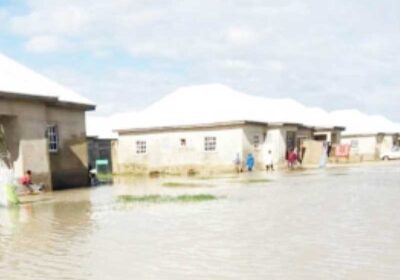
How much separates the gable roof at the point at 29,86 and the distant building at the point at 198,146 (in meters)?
12.3

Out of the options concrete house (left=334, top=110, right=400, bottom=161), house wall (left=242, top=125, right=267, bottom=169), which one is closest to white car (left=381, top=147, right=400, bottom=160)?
concrete house (left=334, top=110, right=400, bottom=161)

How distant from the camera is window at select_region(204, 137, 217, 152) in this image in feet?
121

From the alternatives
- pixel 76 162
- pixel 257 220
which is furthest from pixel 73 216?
pixel 76 162

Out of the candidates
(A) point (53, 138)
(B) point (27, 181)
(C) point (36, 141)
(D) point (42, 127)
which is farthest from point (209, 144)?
(B) point (27, 181)

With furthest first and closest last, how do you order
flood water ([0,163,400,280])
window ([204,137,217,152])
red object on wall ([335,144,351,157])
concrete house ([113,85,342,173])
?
red object on wall ([335,144,351,157]) → window ([204,137,217,152]) → concrete house ([113,85,342,173]) → flood water ([0,163,400,280])

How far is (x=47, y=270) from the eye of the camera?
8.22 meters

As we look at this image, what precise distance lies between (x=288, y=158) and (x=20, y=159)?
2167 centimetres

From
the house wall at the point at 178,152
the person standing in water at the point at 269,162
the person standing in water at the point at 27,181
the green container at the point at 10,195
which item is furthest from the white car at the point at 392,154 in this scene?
A: the green container at the point at 10,195

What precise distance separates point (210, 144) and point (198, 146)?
87cm

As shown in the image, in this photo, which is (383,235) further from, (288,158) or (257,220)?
(288,158)

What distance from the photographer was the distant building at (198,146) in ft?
120

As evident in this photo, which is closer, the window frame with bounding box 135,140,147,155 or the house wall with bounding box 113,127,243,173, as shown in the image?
the house wall with bounding box 113,127,243,173

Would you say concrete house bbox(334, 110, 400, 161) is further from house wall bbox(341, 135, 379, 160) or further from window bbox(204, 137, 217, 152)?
window bbox(204, 137, 217, 152)

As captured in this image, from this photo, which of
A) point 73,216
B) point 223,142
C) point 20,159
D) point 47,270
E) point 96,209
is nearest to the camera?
point 47,270
